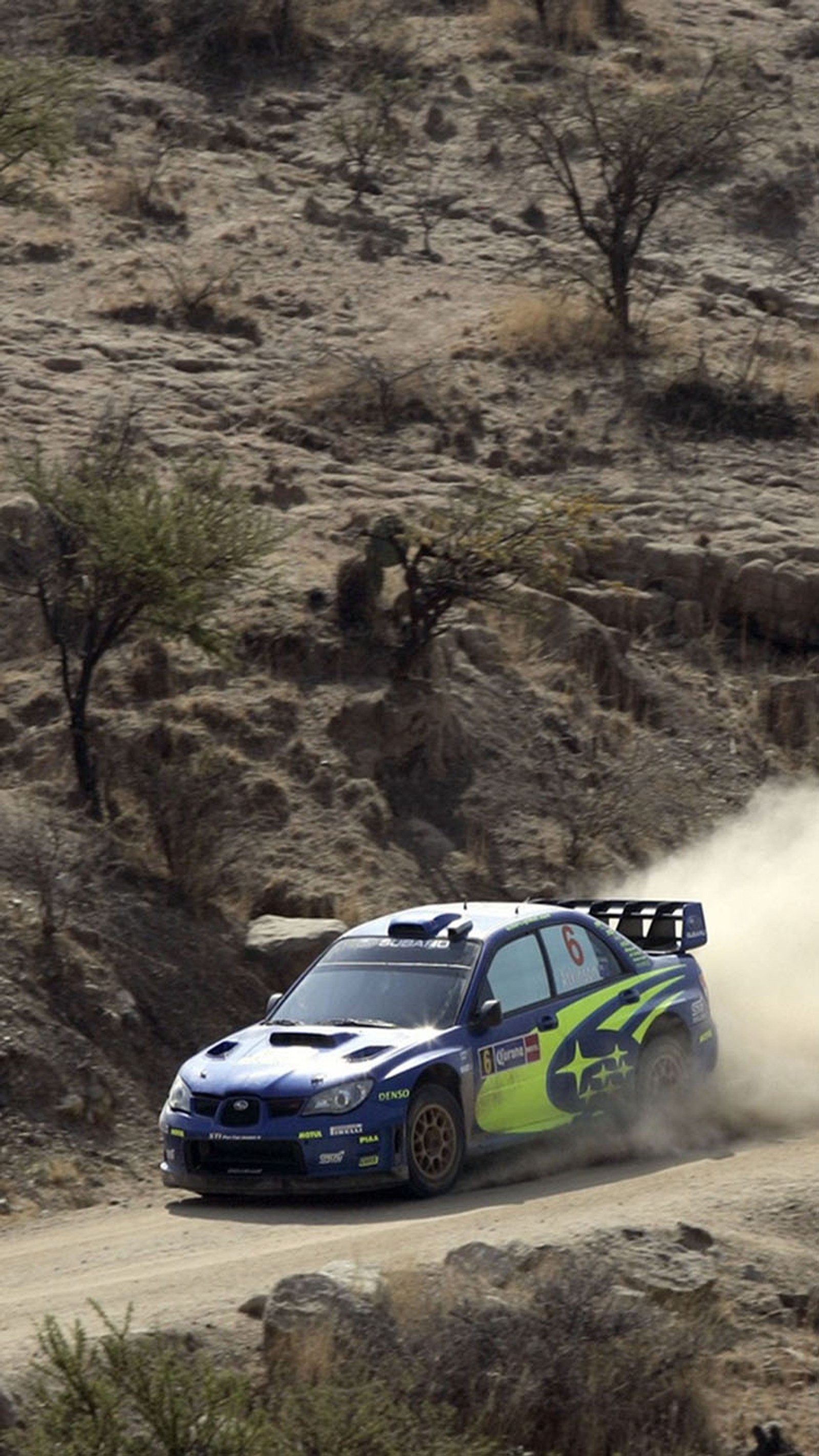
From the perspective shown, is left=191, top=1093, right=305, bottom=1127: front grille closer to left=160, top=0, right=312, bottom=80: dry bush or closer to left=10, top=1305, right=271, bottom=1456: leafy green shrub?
left=10, top=1305, right=271, bottom=1456: leafy green shrub

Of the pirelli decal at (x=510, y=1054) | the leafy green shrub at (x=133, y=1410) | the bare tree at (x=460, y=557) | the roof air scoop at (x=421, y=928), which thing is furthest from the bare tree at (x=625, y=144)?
the leafy green shrub at (x=133, y=1410)

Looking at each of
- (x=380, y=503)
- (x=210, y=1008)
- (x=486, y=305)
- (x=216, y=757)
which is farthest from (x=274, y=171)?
(x=210, y=1008)

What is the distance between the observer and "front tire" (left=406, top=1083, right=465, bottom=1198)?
12.8 meters

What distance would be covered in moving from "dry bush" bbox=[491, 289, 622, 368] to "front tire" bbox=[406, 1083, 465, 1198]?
17455 mm

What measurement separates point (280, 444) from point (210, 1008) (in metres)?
10.4

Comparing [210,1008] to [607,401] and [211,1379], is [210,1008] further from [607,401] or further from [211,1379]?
[607,401]

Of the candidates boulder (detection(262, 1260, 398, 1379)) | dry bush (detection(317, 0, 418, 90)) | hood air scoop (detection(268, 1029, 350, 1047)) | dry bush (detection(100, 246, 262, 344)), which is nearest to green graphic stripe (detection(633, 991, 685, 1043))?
hood air scoop (detection(268, 1029, 350, 1047))

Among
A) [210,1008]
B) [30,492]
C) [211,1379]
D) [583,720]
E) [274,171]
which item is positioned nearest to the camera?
[211,1379]

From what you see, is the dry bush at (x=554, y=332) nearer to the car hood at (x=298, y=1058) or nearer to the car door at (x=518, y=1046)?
the car door at (x=518, y=1046)

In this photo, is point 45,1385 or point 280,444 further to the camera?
point 280,444

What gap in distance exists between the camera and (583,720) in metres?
23.0

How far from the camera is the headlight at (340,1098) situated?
41.4 ft

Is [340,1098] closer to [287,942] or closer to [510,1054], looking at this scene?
[510,1054]

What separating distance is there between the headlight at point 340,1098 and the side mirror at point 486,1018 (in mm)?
967
